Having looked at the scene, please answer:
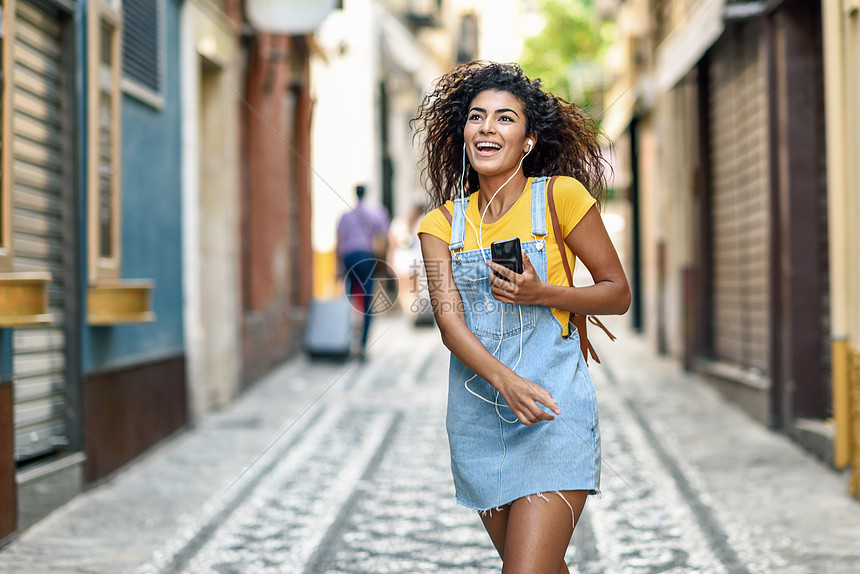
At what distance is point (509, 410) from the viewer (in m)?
2.77

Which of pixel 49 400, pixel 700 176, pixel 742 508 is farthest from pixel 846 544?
pixel 700 176

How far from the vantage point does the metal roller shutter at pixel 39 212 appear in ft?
18.3

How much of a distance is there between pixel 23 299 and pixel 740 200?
6.65 metres

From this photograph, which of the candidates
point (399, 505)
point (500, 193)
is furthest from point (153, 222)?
point (500, 193)

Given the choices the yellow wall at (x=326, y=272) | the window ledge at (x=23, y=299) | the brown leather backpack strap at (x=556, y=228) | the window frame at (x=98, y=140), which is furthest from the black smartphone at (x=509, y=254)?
the yellow wall at (x=326, y=272)

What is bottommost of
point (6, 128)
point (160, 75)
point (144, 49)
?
point (6, 128)

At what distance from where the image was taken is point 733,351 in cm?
1009

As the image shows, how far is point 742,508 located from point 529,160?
3.18 metres

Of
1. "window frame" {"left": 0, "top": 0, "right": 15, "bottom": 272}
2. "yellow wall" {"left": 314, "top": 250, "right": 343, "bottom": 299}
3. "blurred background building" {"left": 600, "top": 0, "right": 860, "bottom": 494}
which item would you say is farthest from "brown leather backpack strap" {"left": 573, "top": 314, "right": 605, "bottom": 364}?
"yellow wall" {"left": 314, "top": 250, "right": 343, "bottom": 299}

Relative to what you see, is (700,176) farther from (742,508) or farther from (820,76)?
(742,508)

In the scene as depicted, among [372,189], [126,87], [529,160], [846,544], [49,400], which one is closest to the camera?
[529,160]

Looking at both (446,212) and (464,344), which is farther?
(446,212)

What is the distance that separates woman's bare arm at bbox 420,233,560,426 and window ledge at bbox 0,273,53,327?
105 inches

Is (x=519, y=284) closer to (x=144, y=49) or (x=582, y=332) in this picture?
(x=582, y=332)
